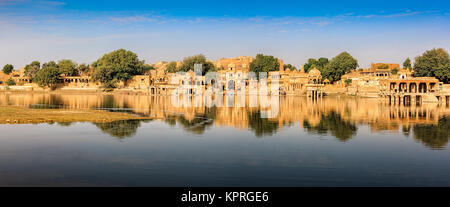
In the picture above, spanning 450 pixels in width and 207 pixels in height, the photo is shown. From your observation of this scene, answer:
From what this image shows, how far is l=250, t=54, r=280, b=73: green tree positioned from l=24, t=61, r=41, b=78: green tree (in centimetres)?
5919

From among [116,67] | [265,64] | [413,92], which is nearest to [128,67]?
[116,67]

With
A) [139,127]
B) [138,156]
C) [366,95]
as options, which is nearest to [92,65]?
[366,95]

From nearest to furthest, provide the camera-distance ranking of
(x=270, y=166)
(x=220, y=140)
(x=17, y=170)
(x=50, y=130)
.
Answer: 1. (x=17, y=170)
2. (x=270, y=166)
3. (x=220, y=140)
4. (x=50, y=130)

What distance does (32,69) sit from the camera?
10625cm

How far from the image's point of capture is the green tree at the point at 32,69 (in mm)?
105988

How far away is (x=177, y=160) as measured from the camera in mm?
14805

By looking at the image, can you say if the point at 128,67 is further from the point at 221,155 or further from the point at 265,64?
the point at 221,155

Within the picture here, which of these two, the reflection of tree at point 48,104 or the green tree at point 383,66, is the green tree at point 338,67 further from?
the reflection of tree at point 48,104

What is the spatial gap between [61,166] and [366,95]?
61.3m

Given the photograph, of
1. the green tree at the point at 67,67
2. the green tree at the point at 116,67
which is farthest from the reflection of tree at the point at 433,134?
the green tree at the point at 67,67

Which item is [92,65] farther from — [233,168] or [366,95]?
[233,168]

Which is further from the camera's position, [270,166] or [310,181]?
[270,166]

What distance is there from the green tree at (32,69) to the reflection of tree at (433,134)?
336 feet

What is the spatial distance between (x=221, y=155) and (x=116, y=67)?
261 feet
